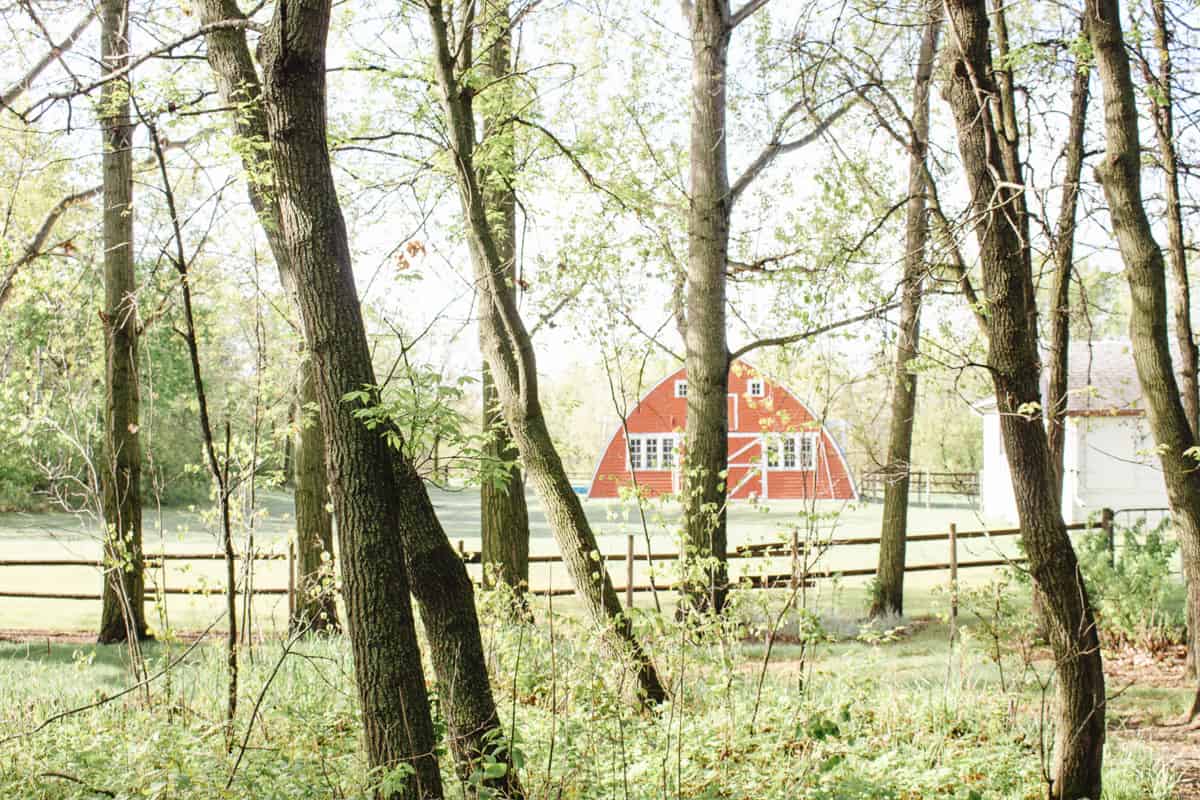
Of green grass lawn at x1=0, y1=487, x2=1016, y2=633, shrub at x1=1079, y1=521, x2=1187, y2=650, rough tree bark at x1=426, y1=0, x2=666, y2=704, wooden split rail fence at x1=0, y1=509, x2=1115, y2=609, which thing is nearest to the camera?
wooden split rail fence at x1=0, y1=509, x2=1115, y2=609

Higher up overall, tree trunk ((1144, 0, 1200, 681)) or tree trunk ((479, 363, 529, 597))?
tree trunk ((1144, 0, 1200, 681))

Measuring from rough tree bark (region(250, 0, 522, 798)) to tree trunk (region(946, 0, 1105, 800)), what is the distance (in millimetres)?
2555

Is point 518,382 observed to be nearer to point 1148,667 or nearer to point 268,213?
point 268,213

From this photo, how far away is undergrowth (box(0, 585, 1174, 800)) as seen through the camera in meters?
4.11

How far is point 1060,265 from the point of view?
26.9 ft

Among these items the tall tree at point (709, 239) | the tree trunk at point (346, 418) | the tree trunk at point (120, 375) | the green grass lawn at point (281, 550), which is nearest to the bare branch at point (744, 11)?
the tall tree at point (709, 239)

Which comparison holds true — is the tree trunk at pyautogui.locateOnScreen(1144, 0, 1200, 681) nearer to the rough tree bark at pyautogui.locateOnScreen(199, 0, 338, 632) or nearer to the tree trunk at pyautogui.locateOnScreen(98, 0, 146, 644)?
the rough tree bark at pyautogui.locateOnScreen(199, 0, 338, 632)

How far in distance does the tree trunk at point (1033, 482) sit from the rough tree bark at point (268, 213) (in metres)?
3.09

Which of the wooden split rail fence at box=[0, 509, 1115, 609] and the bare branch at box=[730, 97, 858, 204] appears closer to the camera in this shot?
the wooden split rail fence at box=[0, 509, 1115, 609]

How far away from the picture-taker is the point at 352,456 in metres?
3.84

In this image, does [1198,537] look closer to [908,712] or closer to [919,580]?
[908,712]

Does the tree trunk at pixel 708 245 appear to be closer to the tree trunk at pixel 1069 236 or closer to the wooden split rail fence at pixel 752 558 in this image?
the wooden split rail fence at pixel 752 558

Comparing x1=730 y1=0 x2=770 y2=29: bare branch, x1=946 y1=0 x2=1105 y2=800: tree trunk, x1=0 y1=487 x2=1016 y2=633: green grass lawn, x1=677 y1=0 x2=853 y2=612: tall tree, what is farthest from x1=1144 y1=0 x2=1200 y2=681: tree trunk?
x1=946 y1=0 x2=1105 y2=800: tree trunk

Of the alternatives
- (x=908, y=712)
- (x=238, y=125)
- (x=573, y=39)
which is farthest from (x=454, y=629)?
(x=573, y=39)
